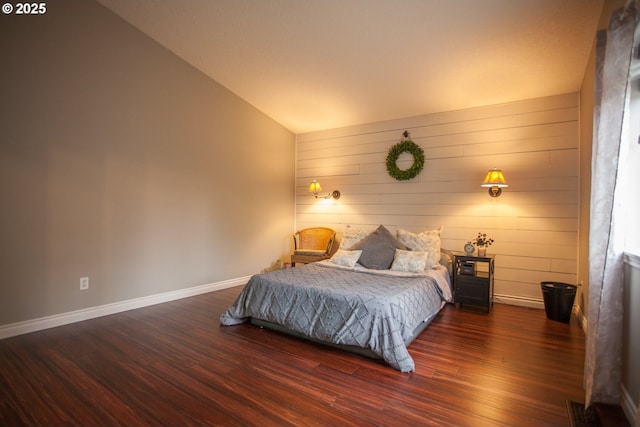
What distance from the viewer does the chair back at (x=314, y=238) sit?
543cm

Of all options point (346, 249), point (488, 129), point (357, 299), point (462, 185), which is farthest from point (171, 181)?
point (488, 129)

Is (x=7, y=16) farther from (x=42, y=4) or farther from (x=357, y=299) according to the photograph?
(x=357, y=299)

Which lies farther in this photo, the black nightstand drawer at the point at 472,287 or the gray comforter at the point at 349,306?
the black nightstand drawer at the point at 472,287

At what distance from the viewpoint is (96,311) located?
342 cm

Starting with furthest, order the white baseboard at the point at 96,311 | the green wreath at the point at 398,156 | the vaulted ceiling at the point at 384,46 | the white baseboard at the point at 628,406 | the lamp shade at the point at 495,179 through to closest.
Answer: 1. the green wreath at the point at 398,156
2. the lamp shade at the point at 495,179
3. the white baseboard at the point at 96,311
4. the vaulted ceiling at the point at 384,46
5. the white baseboard at the point at 628,406

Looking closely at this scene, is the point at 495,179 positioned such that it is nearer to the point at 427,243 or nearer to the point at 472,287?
the point at 427,243

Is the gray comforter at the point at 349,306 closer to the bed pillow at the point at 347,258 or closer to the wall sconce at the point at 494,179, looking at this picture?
the bed pillow at the point at 347,258

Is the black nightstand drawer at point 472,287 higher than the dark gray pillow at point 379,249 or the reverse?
the reverse

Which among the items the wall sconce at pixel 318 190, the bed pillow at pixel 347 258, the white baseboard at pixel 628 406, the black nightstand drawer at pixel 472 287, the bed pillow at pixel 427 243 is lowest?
the white baseboard at pixel 628 406

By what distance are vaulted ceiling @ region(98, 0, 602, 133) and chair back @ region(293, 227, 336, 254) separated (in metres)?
2.14

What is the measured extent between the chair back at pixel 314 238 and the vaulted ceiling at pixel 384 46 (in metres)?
2.14

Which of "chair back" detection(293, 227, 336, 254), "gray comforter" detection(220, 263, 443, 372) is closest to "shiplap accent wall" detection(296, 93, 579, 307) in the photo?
"chair back" detection(293, 227, 336, 254)

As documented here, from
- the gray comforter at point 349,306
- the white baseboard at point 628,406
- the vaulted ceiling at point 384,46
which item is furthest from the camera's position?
the vaulted ceiling at point 384,46

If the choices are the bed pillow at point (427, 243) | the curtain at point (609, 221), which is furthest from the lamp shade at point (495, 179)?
the curtain at point (609, 221)
